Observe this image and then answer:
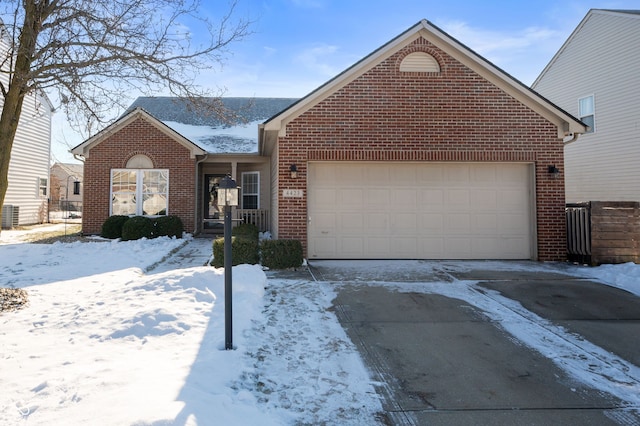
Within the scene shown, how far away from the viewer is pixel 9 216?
1708 centimetres

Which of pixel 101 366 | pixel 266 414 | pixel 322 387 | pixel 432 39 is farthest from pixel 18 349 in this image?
pixel 432 39

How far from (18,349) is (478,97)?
975 centimetres

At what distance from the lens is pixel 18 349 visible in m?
4.00

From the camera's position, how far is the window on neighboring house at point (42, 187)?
1998cm

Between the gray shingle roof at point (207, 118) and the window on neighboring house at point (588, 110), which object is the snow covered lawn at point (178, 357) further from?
the window on neighboring house at point (588, 110)

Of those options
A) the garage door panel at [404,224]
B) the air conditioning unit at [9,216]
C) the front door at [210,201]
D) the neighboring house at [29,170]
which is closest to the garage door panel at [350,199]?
the garage door panel at [404,224]

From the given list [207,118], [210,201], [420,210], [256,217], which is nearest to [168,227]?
[256,217]

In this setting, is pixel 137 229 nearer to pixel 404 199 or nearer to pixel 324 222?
pixel 324 222

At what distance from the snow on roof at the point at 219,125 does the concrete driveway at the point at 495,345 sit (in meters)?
8.61

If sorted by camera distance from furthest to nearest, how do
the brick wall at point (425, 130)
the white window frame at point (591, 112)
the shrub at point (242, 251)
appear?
the white window frame at point (591, 112) < the brick wall at point (425, 130) < the shrub at point (242, 251)

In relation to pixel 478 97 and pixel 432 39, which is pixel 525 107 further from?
pixel 432 39

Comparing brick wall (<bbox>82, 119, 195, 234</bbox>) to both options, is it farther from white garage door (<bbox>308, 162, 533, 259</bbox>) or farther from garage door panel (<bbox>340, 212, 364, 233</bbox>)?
garage door panel (<bbox>340, 212, 364, 233</bbox>)

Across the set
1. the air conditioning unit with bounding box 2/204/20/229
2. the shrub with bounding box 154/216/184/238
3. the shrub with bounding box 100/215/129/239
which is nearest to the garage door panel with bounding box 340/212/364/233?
the shrub with bounding box 154/216/184/238

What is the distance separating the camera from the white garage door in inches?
368
